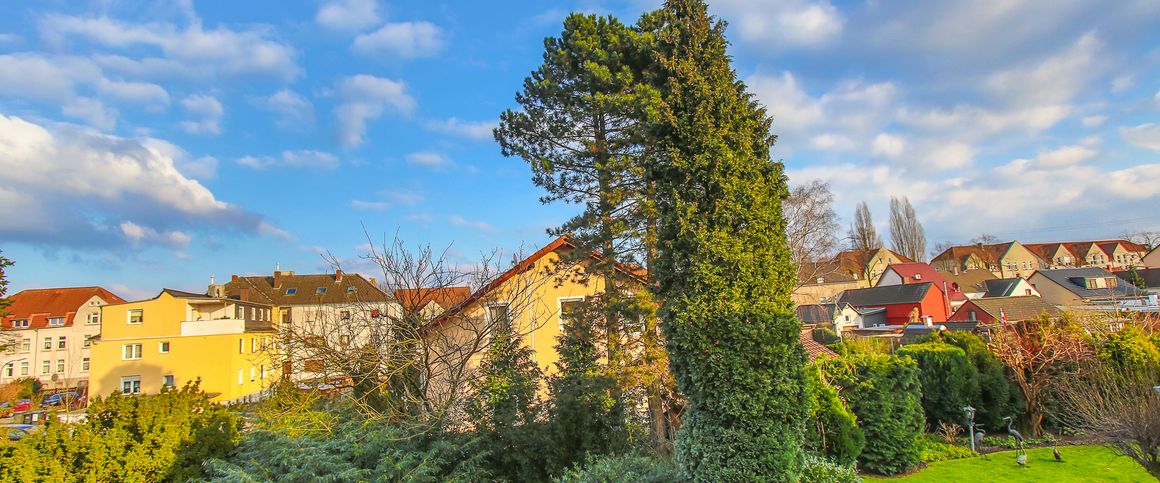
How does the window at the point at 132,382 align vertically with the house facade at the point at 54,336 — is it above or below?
below

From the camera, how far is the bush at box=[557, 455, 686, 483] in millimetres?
5293

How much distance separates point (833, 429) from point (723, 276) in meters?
4.90

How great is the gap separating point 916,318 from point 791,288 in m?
37.6

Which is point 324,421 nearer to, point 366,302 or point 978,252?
point 366,302

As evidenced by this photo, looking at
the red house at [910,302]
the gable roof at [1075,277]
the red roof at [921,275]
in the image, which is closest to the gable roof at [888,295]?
the red house at [910,302]

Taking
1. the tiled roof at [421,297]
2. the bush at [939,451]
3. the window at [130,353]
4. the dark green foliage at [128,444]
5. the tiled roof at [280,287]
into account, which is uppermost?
the tiled roof at [280,287]

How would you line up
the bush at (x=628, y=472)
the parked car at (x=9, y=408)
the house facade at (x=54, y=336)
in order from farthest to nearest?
the house facade at (x=54, y=336)
the parked car at (x=9, y=408)
the bush at (x=628, y=472)

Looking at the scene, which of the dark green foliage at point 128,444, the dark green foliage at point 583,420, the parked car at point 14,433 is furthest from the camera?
the dark green foliage at point 583,420

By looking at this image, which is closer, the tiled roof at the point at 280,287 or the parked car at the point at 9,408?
the parked car at the point at 9,408

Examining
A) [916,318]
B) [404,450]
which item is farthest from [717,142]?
[916,318]

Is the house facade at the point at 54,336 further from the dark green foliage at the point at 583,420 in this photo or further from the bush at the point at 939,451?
the bush at the point at 939,451

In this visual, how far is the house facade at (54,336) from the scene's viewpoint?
113 feet

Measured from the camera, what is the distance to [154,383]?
25.5 meters

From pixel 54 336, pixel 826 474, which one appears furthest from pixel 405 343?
pixel 54 336
